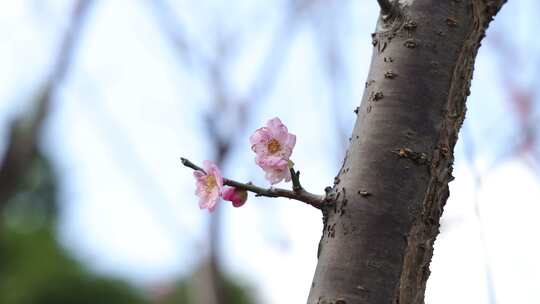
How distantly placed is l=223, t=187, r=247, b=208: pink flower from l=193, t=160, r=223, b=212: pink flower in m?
0.02

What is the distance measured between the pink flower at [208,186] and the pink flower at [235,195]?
2cm

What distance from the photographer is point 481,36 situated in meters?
1.25

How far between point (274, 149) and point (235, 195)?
9 cm

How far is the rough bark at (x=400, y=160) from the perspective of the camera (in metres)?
1.04

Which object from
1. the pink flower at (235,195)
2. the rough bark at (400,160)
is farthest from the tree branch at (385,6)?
the pink flower at (235,195)

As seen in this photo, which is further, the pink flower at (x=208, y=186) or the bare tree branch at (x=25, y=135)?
the bare tree branch at (x=25, y=135)

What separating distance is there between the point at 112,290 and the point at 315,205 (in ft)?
45.3

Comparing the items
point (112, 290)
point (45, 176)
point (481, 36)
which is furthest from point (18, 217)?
point (481, 36)

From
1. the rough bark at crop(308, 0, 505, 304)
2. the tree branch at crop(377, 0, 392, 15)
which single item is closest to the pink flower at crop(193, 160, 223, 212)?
the rough bark at crop(308, 0, 505, 304)

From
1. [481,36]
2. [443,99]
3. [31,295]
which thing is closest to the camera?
[443,99]

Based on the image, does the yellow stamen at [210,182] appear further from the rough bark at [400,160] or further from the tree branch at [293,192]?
the rough bark at [400,160]

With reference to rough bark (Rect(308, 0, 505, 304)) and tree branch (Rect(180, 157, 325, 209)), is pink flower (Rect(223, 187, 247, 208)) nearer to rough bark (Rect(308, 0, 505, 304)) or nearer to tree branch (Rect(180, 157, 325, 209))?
tree branch (Rect(180, 157, 325, 209))

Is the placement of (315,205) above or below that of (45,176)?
below

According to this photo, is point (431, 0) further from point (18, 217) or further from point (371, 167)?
point (18, 217)
